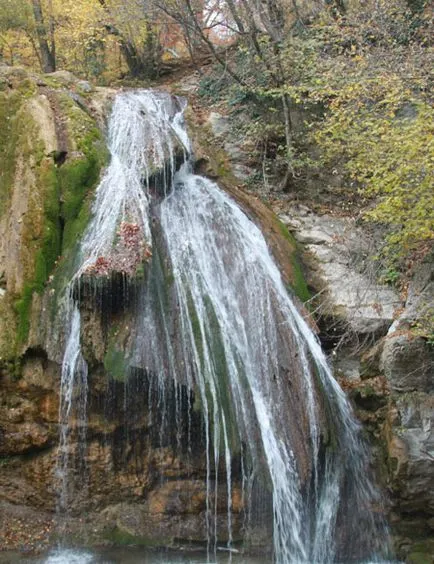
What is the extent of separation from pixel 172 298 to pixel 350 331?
2814 millimetres

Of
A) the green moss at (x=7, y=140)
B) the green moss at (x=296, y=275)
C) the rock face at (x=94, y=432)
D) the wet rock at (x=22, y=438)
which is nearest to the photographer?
the rock face at (x=94, y=432)

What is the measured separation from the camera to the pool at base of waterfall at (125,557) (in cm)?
645

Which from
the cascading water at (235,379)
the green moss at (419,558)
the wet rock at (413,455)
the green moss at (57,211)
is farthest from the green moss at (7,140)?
the green moss at (419,558)

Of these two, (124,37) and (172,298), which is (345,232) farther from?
(124,37)

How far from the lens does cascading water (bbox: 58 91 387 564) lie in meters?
6.76

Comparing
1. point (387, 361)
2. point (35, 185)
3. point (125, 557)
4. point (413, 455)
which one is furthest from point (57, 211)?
point (413, 455)

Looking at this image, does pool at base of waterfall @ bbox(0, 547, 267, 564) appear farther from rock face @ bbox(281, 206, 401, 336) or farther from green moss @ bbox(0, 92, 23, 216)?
green moss @ bbox(0, 92, 23, 216)

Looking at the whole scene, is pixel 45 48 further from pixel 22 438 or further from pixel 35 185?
pixel 22 438

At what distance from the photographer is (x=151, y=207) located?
873cm

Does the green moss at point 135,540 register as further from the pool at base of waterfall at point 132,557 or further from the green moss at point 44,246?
the green moss at point 44,246

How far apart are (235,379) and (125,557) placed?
7.80 ft

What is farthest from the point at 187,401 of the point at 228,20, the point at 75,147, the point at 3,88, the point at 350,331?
the point at 228,20

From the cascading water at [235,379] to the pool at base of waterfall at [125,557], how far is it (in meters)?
0.22

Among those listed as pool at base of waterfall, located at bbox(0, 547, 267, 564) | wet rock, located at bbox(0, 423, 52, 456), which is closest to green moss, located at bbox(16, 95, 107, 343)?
wet rock, located at bbox(0, 423, 52, 456)
